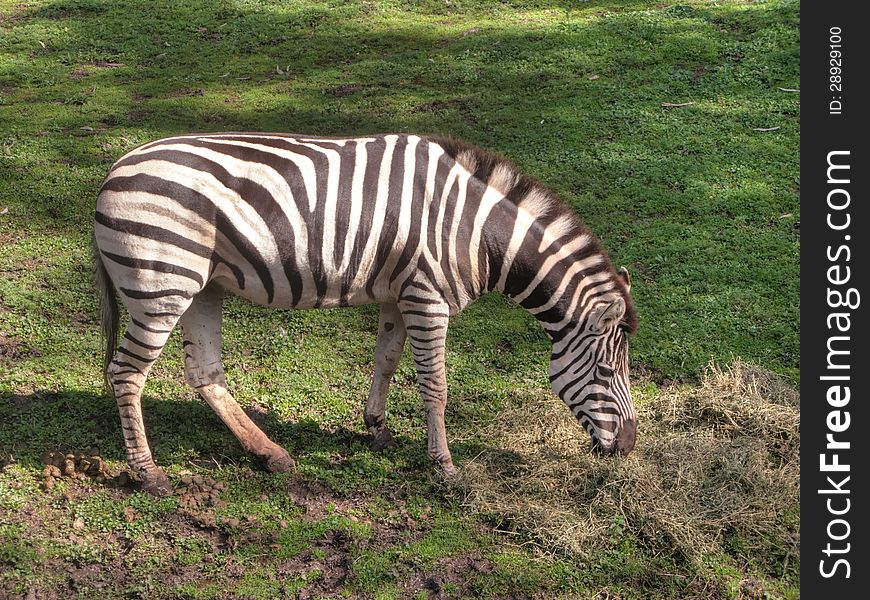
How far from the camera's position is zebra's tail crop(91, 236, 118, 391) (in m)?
6.06

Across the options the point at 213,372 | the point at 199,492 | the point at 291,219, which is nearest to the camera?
the point at 291,219

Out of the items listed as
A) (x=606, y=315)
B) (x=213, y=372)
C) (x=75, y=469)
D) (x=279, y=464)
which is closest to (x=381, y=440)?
(x=279, y=464)

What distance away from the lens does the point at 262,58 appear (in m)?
13.4

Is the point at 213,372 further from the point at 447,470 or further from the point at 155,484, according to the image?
the point at 447,470

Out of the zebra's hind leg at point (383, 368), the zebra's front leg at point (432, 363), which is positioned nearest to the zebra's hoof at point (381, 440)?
the zebra's hind leg at point (383, 368)

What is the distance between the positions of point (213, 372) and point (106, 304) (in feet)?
3.03

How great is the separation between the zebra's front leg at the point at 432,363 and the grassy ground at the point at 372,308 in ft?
0.67

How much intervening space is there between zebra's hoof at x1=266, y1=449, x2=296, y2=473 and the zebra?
1 cm

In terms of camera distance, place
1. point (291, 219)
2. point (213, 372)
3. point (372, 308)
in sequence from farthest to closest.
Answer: point (372, 308)
point (213, 372)
point (291, 219)

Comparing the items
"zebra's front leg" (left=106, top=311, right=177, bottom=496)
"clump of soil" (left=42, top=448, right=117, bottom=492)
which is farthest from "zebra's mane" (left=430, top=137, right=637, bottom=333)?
"clump of soil" (left=42, top=448, right=117, bottom=492)

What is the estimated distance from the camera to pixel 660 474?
21.0 feet

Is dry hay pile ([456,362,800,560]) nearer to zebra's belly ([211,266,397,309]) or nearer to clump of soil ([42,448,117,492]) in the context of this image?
zebra's belly ([211,266,397,309])
